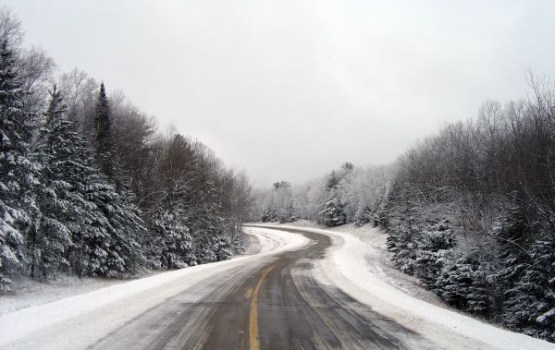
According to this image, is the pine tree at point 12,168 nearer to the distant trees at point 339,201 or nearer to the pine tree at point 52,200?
the pine tree at point 52,200

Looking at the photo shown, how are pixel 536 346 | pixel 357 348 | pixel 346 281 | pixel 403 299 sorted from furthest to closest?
pixel 346 281, pixel 403 299, pixel 536 346, pixel 357 348

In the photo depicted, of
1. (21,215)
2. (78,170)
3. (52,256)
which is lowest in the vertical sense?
(52,256)

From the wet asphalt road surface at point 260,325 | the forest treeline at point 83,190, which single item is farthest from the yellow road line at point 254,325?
the forest treeline at point 83,190

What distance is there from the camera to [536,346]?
666cm

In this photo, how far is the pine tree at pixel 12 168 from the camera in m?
15.0

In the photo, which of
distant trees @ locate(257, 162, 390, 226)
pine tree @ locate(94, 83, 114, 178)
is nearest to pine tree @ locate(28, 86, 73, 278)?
pine tree @ locate(94, 83, 114, 178)

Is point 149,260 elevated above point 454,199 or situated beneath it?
situated beneath

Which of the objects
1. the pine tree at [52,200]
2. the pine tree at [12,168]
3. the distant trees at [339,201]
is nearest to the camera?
the pine tree at [12,168]

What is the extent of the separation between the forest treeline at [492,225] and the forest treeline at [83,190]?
17623mm

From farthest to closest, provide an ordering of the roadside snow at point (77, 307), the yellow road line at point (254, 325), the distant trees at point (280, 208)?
1. the distant trees at point (280, 208)
2. the roadside snow at point (77, 307)
3. the yellow road line at point (254, 325)

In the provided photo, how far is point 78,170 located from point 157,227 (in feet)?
32.0

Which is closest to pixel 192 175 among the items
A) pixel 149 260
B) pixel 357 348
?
pixel 149 260

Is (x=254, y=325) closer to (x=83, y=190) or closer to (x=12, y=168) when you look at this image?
(x=12, y=168)

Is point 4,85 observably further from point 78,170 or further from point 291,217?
point 291,217
